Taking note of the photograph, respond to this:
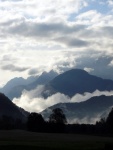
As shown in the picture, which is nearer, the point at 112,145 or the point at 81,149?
the point at 112,145

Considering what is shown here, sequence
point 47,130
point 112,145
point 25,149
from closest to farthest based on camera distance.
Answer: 1. point 112,145
2. point 25,149
3. point 47,130

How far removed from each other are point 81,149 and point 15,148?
43.4 ft

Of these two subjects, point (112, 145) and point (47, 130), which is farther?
point (47, 130)

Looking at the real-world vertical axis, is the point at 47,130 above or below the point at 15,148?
above

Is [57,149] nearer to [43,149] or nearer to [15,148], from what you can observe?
[43,149]

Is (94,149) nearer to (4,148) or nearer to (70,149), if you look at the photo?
(70,149)

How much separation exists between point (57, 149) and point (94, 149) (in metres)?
7.14

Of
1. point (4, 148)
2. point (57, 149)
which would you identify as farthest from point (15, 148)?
point (57, 149)

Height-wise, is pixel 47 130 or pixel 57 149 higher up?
pixel 47 130

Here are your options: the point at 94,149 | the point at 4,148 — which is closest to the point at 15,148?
the point at 4,148

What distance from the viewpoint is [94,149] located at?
257 feet

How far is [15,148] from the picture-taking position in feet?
266

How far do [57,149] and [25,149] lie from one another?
6168 mm

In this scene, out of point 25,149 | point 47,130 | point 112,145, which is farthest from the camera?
point 47,130
